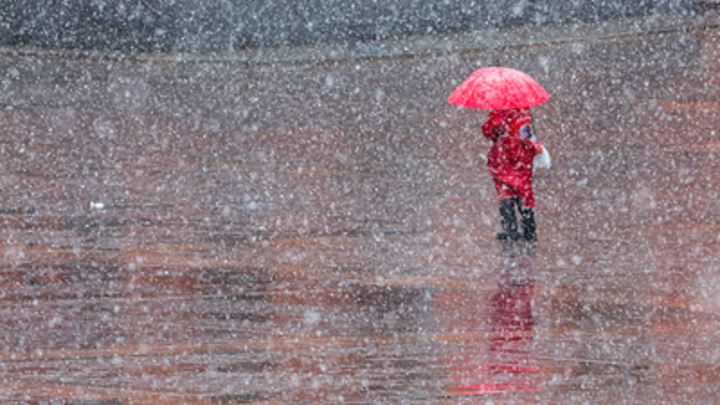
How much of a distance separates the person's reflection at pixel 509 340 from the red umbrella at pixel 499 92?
40.1 inches

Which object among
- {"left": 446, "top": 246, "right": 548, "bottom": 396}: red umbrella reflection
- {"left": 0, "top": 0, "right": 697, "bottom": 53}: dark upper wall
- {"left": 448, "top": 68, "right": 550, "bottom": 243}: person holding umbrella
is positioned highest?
{"left": 0, "top": 0, "right": 697, "bottom": 53}: dark upper wall

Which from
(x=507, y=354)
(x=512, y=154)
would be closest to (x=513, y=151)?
(x=512, y=154)

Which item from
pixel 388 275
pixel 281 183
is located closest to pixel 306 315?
pixel 388 275

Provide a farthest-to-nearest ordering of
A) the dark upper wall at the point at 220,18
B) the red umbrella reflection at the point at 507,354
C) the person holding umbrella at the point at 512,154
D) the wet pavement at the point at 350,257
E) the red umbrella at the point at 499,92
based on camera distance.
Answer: the dark upper wall at the point at 220,18
the person holding umbrella at the point at 512,154
the red umbrella at the point at 499,92
the wet pavement at the point at 350,257
the red umbrella reflection at the point at 507,354

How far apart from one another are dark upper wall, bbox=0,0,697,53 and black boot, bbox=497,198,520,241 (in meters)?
14.9

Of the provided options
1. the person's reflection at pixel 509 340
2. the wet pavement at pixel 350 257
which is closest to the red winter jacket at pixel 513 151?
the wet pavement at pixel 350 257

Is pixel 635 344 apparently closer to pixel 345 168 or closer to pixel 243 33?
pixel 345 168

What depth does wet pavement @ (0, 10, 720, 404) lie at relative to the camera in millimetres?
4688

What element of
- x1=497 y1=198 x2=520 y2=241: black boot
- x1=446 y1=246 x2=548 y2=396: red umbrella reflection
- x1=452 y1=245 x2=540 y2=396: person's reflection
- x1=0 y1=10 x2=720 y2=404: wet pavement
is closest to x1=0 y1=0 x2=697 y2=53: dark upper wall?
x1=0 y1=10 x2=720 y2=404: wet pavement

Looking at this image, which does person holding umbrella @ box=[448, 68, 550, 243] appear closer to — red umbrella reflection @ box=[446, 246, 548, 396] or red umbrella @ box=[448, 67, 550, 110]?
red umbrella @ box=[448, 67, 550, 110]

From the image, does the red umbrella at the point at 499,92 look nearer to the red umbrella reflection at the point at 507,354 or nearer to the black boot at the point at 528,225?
the black boot at the point at 528,225

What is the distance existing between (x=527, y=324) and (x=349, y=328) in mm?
869

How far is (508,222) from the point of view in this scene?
7.51 metres

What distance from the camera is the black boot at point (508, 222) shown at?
746 centimetres
